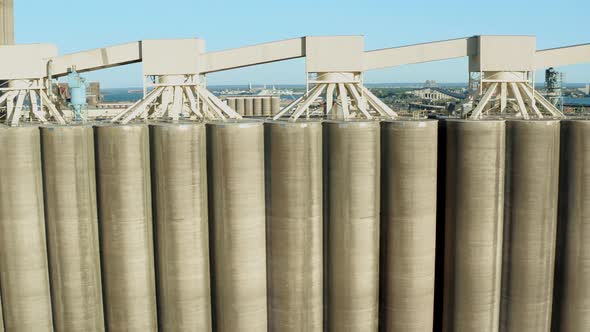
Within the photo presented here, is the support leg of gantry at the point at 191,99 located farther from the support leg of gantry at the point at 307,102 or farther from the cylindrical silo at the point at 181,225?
the support leg of gantry at the point at 307,102

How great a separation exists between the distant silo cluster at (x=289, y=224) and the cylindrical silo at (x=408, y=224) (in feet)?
0.21

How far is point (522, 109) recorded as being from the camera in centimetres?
2548

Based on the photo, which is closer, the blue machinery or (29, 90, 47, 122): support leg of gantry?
(29, 90, 47, 122): support leg of gantry

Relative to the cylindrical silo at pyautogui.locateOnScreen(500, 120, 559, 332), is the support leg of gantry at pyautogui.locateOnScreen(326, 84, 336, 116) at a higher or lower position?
higher

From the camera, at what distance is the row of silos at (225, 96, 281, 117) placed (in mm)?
62094

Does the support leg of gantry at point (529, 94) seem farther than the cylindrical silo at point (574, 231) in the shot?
Yes

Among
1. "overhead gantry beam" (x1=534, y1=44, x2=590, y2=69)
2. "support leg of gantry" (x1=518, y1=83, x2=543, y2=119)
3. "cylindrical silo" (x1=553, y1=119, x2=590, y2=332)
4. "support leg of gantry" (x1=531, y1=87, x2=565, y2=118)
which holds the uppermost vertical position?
"overhead gantry beam" (x1=534, y1=44, x2=590, y2=69)

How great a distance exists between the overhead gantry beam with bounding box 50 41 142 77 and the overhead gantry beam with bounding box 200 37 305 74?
3322 mm

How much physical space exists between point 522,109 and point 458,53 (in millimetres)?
4056

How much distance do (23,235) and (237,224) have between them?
883 cm

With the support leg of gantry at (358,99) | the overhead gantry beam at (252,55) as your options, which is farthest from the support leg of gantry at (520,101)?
the overhead gantry beam at (252,55)

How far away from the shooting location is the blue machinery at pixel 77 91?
27562 mm

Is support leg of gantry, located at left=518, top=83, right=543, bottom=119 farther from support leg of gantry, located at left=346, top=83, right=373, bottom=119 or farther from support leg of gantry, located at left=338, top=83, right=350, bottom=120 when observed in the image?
support leg of gantry, located at left=338, top=83, right=350, bottom=120

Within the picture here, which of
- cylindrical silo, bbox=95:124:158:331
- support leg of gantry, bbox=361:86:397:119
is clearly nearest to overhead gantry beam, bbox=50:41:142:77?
cylindrical silo, bbox=95:124:158:331
